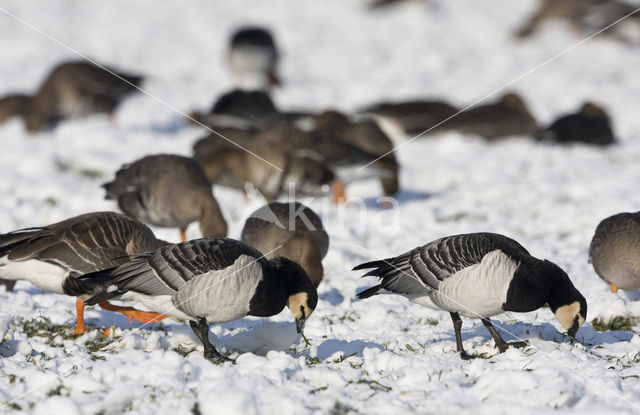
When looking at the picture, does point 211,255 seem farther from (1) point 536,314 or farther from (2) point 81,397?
(1) point 536,314

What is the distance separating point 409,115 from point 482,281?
10.4m

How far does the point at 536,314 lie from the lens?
7.50 metres

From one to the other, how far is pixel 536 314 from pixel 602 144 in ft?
28.7

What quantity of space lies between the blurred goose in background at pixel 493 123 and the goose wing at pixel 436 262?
9.92 metres

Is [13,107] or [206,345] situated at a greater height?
[13,107]

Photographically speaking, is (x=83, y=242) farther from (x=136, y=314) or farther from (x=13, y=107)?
(x=13, y=107)

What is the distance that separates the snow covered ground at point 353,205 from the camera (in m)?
5.30

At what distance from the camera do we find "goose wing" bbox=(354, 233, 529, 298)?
6340 millimetres

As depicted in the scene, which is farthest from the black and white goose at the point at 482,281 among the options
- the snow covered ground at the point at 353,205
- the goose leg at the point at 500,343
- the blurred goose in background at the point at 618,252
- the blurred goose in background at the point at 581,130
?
the blurred goose in background at the point at 581,130

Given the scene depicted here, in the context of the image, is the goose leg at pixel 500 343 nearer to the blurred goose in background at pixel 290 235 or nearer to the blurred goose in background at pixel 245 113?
the blurred goose in background at pixel 290 235

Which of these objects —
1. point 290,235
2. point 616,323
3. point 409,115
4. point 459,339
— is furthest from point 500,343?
point 409,115

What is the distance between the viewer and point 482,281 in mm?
6203

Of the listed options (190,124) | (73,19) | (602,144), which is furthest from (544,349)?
(73,19)

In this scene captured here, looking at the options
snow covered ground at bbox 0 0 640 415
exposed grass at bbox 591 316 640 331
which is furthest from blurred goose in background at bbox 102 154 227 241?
exposed grass at bbox 591 316 640 331
